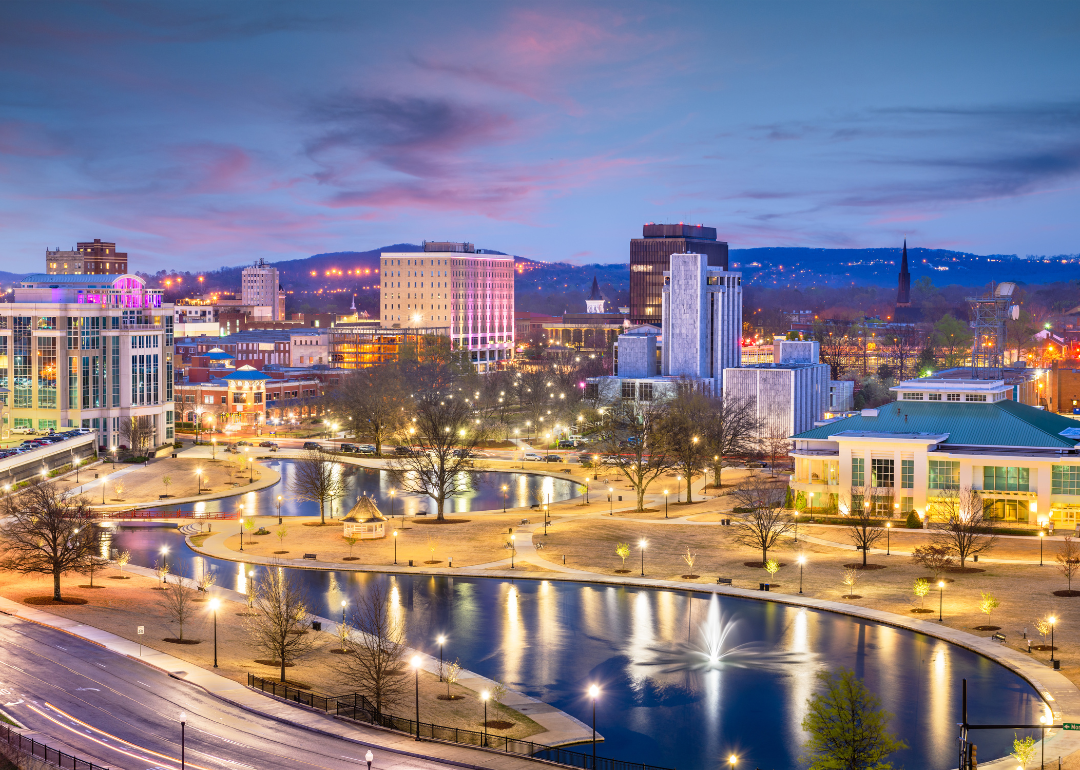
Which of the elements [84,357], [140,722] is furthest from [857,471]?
[84,357]

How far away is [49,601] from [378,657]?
27.3 meters

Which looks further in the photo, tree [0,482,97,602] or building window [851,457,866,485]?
building window [851,457,866,485]

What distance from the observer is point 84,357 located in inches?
5423

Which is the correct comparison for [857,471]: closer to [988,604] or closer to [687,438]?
[687,438]

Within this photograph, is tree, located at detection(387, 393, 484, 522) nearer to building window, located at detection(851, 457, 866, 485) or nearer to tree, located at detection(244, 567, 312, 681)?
building window, located at detection(851, 457, 866, 485)

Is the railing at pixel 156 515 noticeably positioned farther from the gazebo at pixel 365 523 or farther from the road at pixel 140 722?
the road at pixel 140 722

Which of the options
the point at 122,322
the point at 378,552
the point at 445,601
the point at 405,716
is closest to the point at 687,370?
the point at 122,322

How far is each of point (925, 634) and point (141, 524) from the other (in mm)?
63650

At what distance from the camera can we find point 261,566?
8056cm

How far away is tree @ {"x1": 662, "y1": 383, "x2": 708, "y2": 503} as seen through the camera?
360ft

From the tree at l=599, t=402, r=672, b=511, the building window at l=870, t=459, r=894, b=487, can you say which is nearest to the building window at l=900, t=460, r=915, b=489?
the building window at l=870, t=459, r=894, b=487

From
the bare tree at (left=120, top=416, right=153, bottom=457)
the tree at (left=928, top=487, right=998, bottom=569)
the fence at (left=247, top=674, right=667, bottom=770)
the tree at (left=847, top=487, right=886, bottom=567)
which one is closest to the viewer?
the fence at (left=247, top=674, right=667, bottom=770)

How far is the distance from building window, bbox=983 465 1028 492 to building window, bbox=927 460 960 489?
2.19 metres

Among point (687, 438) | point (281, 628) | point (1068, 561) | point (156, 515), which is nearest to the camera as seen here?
point (281, 628)
